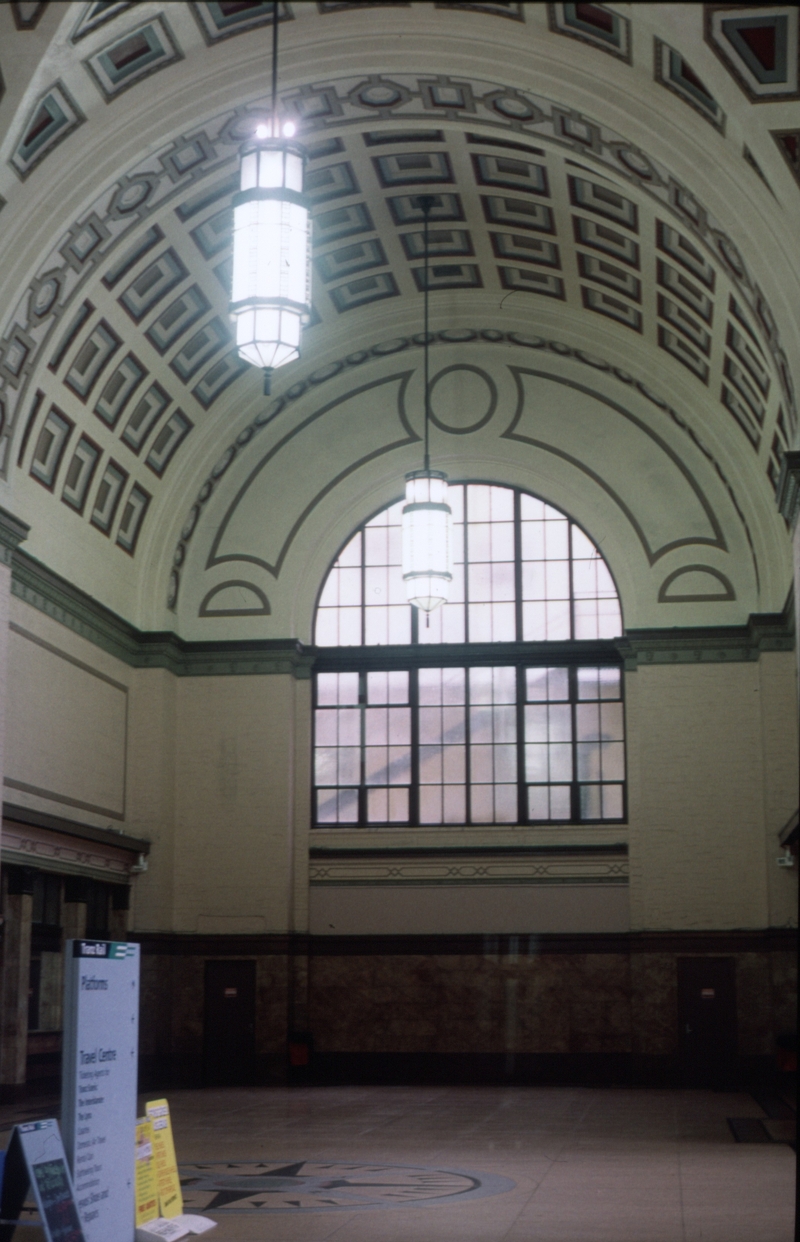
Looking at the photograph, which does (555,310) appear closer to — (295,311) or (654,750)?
(654,750)

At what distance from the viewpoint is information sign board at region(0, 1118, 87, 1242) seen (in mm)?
7684

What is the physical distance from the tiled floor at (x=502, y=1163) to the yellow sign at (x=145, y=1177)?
0.46 meters

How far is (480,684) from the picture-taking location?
80.8 ft

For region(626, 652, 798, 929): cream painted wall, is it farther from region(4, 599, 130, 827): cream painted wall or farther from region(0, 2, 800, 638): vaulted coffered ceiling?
region(4, 599, 130, 827): cream painted wall

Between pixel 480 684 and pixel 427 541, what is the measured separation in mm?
4891

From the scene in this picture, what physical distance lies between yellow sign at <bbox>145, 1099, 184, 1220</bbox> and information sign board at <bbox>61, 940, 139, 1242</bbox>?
759 millimetres

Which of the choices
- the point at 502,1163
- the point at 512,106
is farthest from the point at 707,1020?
the point at 512,106

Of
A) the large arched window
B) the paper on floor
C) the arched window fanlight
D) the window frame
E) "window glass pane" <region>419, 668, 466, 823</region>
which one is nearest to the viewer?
the paper on floor

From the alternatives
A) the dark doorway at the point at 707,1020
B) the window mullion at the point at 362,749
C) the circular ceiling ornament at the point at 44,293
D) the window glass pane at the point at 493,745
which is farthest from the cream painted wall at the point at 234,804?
the circular ceiling ornament at the point at 44,293

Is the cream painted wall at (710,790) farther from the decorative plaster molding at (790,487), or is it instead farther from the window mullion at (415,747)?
the decorative plaster molding at (790,487)

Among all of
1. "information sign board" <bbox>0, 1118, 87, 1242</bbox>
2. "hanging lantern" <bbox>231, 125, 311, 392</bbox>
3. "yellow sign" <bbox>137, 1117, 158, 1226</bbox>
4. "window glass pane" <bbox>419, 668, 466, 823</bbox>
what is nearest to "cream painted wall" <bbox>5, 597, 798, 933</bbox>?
"window glass pane" <bbox>419, 668, 466, 823</bbox>

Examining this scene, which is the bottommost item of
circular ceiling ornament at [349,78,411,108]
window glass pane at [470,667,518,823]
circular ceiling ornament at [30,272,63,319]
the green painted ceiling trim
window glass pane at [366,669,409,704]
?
window glass pane at [470,667,518,823]

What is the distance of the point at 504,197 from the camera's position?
2044 cm

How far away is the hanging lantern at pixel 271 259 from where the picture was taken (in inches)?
425
